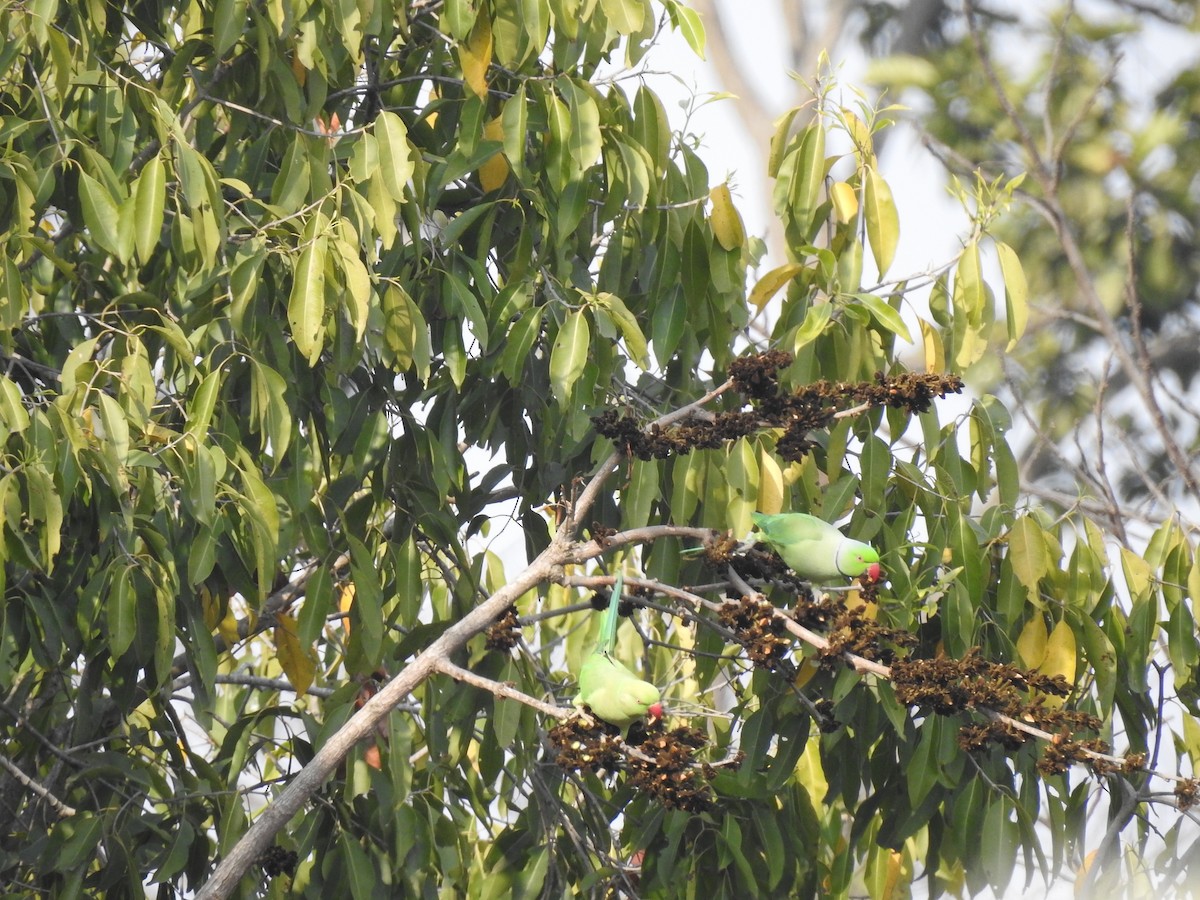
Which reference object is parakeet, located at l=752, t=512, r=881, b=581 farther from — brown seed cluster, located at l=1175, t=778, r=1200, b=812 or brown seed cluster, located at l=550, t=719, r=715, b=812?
brown seed cluster, located at l=1175, t=778, r=1200, b=812

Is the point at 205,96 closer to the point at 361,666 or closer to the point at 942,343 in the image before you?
the point at 361,666

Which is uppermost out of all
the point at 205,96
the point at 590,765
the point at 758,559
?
the point at 205,96

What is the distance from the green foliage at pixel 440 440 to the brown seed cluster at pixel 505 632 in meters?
0.32

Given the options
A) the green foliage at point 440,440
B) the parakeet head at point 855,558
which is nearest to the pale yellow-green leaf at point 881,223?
the green foliage at point 440,440

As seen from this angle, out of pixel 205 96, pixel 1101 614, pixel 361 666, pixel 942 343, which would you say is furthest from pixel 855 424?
pixel 205 96

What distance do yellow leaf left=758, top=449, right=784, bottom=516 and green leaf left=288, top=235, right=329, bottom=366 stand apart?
29.6 inches

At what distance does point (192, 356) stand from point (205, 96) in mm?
636

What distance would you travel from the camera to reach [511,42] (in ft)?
7.98

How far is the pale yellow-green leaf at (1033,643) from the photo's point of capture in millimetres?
2438

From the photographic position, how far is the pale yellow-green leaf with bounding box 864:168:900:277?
2.52 meters

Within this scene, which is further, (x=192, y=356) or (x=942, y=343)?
(x=942, y=343)

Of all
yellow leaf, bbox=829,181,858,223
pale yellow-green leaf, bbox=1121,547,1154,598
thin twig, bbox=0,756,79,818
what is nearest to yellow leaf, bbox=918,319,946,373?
yellow leaf, bbox=829,181,858,223

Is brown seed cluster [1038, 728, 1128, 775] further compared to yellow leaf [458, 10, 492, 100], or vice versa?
yellow leaf [458, 10, 492, 100]

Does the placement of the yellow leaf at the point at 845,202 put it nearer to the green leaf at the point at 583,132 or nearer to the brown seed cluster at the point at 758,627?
the green leaf at the point at 583,132
